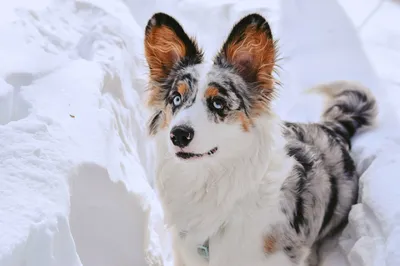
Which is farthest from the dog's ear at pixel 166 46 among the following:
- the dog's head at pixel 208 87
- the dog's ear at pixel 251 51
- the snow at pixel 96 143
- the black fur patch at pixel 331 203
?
the black fur patch at pixel 331 203

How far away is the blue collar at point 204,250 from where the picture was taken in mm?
2663

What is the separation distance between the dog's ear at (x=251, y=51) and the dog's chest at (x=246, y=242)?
2.18 feet

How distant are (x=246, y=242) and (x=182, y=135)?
2.30 feet

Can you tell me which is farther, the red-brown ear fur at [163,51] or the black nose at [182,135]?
A: the red-brown ear fur at [163,51]

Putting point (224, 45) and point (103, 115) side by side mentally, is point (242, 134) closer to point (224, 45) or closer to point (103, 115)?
point (224, 45)

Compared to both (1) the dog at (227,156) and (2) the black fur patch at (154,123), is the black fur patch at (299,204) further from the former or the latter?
(2) the black fur patch at (154,123)

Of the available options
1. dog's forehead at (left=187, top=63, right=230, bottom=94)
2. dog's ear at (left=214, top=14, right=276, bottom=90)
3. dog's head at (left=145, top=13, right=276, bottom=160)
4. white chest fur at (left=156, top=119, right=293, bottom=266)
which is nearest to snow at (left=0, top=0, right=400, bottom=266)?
white chest fur at (left=156, top=119, right=293, bottom=266)

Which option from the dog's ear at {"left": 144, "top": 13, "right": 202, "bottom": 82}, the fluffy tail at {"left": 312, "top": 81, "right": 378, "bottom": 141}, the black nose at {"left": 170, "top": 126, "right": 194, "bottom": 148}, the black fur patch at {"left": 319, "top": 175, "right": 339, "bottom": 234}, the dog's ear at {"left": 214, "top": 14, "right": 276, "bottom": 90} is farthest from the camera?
the fluffy tail at {"left": 312, "top": 81, "right": 378, "bottom": 141}

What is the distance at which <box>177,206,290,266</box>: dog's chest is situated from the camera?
2552 millimetres

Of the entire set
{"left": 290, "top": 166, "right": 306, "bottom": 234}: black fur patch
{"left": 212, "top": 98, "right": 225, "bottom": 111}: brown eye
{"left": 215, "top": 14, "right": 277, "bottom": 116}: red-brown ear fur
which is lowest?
{"left": 290, "top": 166, "right": 306, "bottom": 234}: black fur patch

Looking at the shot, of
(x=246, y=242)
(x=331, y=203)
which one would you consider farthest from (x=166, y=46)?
(x=331, y=203)

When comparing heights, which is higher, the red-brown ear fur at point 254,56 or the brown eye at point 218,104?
the red-brown ear fur at point 254,56

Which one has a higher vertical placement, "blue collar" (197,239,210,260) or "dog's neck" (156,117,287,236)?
"dog's neck" (156,117,287,236)

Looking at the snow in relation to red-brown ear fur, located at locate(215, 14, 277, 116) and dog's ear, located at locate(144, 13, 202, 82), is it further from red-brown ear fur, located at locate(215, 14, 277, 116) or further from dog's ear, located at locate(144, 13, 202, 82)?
red-brown ear fur, located at locate(215, 14, 277, 116)
